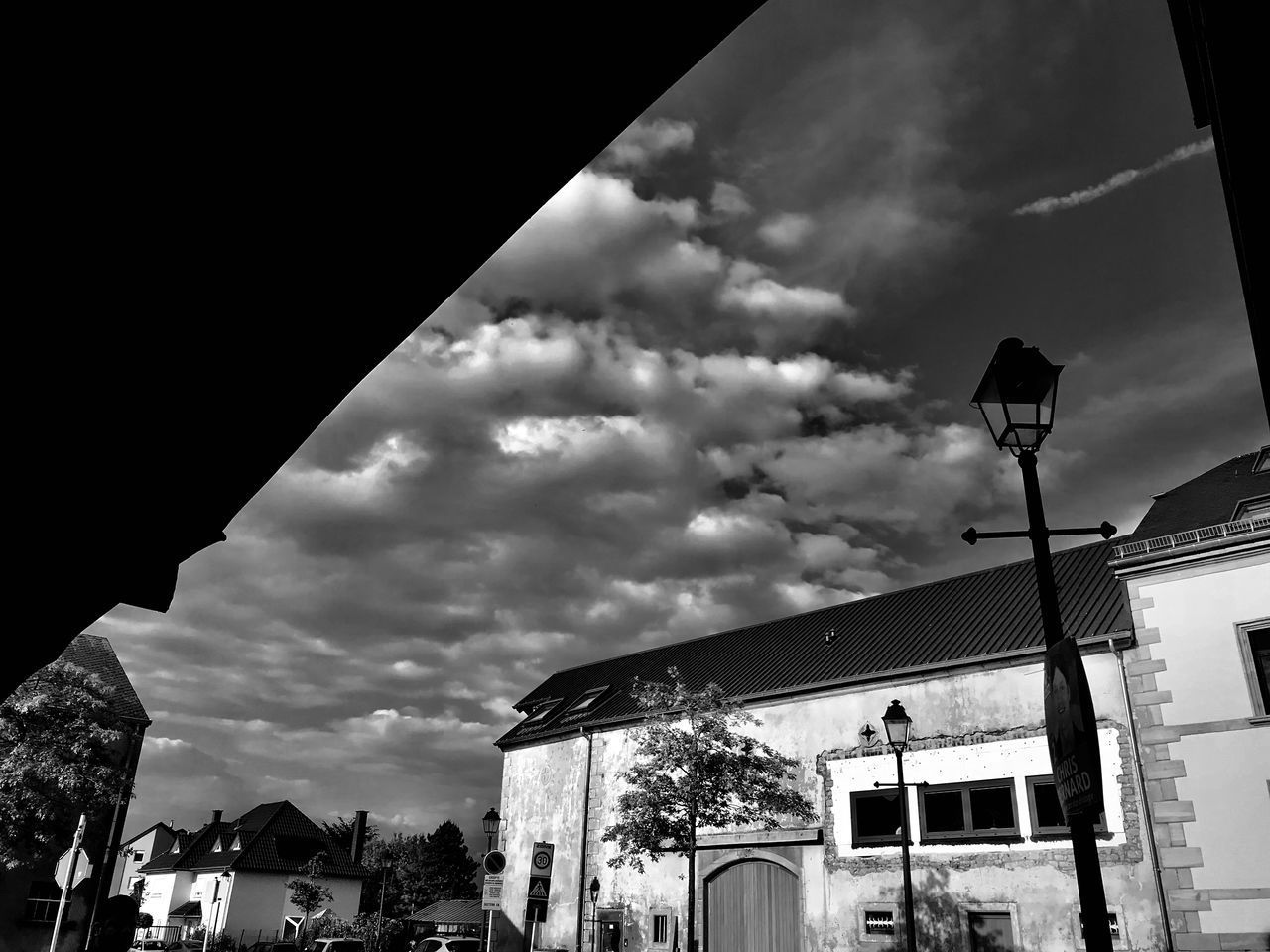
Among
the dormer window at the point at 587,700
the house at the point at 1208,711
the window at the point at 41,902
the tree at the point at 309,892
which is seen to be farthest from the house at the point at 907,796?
the tree at the point at 309,892

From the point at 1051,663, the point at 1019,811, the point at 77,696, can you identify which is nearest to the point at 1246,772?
the point at 1019,811

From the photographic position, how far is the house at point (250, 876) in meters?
51.2

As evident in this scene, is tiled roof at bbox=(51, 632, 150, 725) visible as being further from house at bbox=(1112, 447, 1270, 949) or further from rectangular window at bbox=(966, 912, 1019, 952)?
house at bbox=(1112, 447, 1270, 949)

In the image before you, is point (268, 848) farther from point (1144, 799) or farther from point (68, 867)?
point (1144, 799)

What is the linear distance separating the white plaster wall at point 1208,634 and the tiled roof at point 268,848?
50.4 m

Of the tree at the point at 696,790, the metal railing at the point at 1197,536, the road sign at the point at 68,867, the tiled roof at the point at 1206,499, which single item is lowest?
the road sign at the point at 68,867

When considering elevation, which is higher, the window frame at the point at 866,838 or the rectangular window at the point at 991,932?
the window frame at the point at 866,838

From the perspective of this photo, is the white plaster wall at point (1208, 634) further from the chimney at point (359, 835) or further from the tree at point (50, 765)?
the chimney at point (359, 835)

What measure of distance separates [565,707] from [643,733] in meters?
9.20

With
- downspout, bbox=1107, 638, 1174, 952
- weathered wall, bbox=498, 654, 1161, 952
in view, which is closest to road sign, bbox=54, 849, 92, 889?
weathered wall, bbox=498, 654, 1161, 952

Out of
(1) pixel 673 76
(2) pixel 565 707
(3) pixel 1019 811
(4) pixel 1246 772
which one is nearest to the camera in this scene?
(1) pixel 673 76

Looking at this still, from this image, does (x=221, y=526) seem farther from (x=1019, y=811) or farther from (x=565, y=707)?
(x=565, y=707)

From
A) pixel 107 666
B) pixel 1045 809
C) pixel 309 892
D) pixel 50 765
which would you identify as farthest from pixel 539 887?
pixel 309 892

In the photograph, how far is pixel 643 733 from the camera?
2720 centimetres
